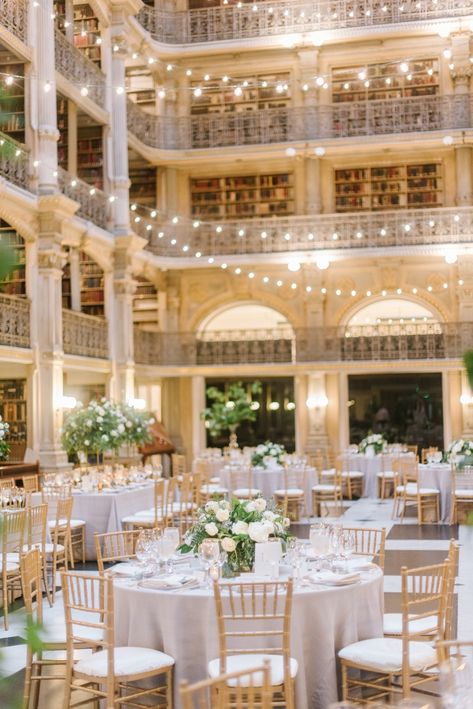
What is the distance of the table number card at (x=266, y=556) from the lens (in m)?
5.21

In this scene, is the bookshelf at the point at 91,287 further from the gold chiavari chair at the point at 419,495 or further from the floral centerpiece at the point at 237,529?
the floral centerpiece at the point at 237,529

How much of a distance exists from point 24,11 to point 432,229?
9.59 metres

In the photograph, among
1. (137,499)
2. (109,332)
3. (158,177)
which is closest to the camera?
(137,499)

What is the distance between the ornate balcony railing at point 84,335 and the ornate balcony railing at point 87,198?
175 centimetres

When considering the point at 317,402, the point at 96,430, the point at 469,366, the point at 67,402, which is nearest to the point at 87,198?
the point at 67,402

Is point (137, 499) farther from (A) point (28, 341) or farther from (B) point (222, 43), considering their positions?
(B) point (222, 43)

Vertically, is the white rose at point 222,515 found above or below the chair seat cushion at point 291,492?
above

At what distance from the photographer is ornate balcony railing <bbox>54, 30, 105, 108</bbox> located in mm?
15312

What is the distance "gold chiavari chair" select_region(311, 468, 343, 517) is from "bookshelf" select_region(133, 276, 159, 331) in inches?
293

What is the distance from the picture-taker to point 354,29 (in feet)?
66.2

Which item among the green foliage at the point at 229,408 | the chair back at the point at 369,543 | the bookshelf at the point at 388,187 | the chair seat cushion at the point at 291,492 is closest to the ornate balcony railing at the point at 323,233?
the bookshelf at the point at 388,187

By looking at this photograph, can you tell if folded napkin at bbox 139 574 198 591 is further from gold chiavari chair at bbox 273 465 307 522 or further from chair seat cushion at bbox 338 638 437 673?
gold chiavari chair at bbox 273 465 307 522

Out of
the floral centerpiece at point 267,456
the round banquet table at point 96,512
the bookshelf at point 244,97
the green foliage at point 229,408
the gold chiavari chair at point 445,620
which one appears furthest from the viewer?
the bookshelf at point 244,97

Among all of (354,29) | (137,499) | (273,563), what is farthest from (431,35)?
(273,563)
